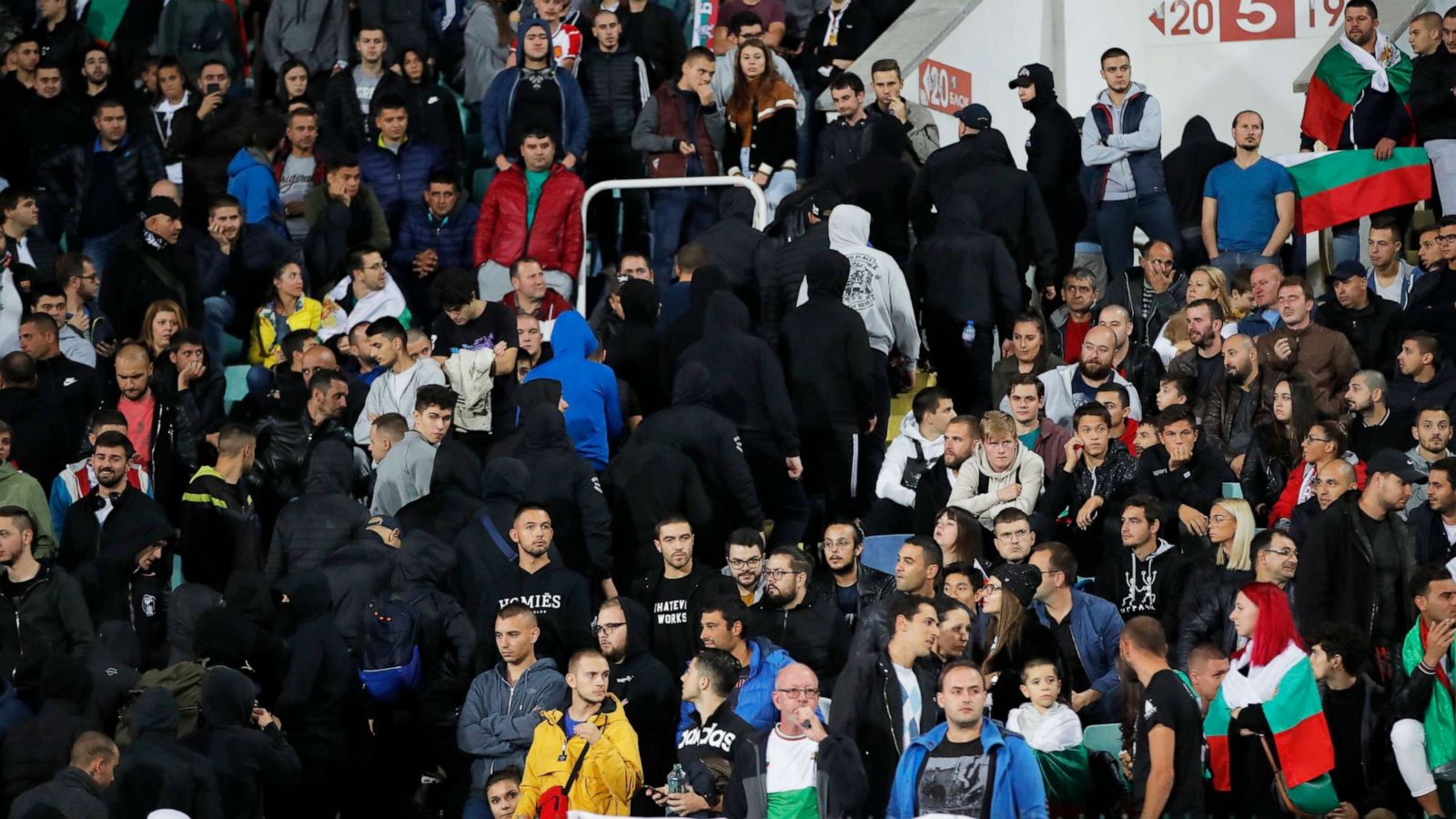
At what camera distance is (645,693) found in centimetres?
1096

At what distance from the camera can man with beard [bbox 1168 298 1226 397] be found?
46.0 feet

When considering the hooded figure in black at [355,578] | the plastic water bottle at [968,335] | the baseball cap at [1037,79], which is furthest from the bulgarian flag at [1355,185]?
the hooded figure in black at [355,578]

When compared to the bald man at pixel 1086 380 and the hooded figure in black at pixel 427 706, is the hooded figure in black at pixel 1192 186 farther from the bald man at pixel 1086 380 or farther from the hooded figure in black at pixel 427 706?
the hooded figure in black at pixel 427 706

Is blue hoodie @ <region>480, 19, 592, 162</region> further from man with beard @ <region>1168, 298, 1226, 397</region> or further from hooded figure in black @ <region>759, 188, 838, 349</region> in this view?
man with beard @ <region>1168, 298, 1226, 397</region>

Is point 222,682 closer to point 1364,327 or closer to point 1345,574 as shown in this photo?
point 1345,574

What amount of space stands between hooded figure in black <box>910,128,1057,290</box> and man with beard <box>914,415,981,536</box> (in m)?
2.43

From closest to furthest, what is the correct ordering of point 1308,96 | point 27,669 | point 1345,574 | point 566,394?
point 27,669, point 1345,574, point 566,394, point 1308,96

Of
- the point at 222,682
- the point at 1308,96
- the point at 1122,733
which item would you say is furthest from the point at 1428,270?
the point at 222,682

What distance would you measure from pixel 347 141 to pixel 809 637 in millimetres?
7300

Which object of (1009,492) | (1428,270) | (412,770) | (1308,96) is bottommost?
(412,770)

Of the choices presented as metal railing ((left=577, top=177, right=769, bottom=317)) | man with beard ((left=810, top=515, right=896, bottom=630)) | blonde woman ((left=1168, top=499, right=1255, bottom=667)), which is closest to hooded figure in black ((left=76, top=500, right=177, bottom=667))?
man with beard ((left=810, top=515, right=896, bottom=630))

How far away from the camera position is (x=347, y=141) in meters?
17.3

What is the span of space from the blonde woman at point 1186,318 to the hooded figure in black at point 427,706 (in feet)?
16.4

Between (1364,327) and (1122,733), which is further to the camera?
(1364,327)
